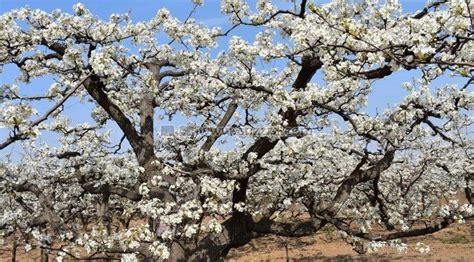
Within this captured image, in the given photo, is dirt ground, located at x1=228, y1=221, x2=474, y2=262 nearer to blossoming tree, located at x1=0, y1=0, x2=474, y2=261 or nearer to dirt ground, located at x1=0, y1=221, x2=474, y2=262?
dirt ground, located at x1=0, y1=221, x2=474, y2=262

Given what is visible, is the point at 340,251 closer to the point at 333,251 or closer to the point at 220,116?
the point at 333,251

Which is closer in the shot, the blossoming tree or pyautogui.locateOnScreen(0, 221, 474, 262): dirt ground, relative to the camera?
the blossoming tree

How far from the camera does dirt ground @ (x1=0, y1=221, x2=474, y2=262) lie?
21.8 metres

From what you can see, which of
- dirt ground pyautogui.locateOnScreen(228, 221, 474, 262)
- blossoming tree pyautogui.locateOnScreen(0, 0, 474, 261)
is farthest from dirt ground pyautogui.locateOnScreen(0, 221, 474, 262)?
blossoming tree pyautogui.locateOnScreen(0, 0, 474, 261)

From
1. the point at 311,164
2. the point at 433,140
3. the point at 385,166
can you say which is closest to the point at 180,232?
the point at 311,164

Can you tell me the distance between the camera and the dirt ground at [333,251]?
21.8 meters

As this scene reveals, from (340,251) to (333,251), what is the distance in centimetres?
39

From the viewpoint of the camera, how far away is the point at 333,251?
2489 centimetres

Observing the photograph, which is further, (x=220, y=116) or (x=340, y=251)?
(x=340, y=251)

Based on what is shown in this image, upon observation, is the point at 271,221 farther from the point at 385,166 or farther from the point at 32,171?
the point at 32,171

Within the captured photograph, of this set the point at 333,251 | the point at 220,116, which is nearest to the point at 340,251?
the point at 333,251

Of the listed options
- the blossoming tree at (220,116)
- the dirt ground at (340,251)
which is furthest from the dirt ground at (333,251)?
the blossoming tree at (220,116)

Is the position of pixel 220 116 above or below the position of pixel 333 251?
above

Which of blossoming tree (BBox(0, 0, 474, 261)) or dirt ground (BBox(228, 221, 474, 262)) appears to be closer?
blossoming tree (BBox(0, 0, 474, 261))
